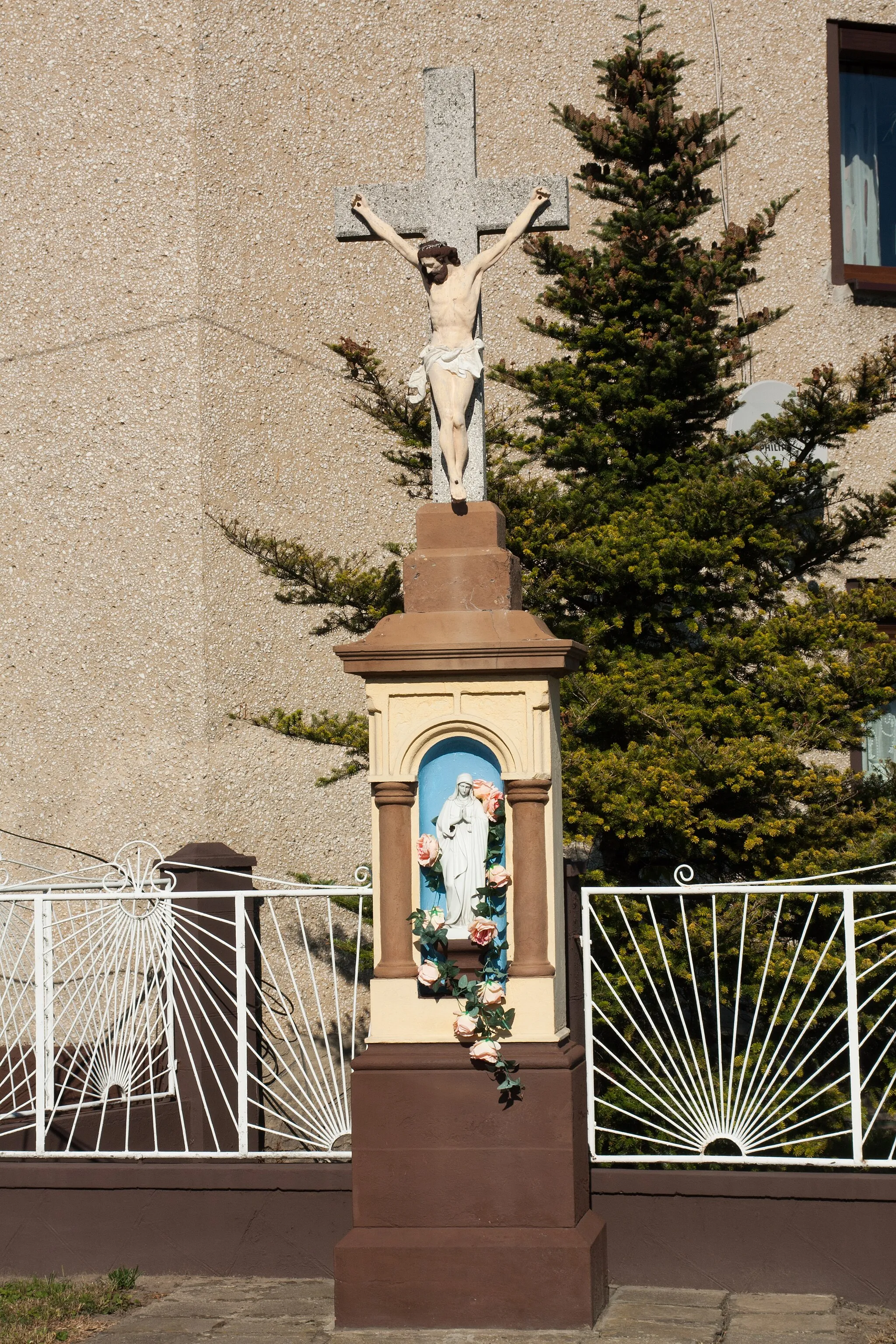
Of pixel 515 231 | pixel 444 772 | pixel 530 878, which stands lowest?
pixel 530 878

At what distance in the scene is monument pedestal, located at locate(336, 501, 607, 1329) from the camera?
15.5 ft

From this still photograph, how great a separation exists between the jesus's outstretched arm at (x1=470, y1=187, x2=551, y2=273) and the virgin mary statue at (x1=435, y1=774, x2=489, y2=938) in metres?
1.84

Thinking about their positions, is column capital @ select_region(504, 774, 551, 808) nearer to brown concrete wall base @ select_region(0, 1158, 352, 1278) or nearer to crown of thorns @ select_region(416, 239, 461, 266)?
brown concrete wall base @ select_region(0, 1158, 352, 1278)

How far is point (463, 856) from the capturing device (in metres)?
5.00

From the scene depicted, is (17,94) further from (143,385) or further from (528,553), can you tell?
(528,553)

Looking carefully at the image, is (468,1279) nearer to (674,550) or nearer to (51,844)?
(674,550)

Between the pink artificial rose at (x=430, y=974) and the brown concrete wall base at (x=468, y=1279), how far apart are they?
0.80 meters

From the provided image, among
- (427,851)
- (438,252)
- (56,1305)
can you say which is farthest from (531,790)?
(56,1305)

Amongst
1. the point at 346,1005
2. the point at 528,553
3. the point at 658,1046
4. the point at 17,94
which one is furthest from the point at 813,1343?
the point at 17,94

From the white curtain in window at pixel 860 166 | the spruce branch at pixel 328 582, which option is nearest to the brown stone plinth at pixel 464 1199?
the spruce branch at pixel 328 582

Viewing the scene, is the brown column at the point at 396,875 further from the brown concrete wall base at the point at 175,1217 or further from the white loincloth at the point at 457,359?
the white loincloth at the point at 457,359

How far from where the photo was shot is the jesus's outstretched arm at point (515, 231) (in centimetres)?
519

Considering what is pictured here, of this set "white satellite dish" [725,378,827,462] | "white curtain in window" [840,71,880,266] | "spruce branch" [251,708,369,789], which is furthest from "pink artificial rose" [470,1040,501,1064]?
"white curtain in window" [840,71,880,266]

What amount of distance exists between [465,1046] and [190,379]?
4.79 m
